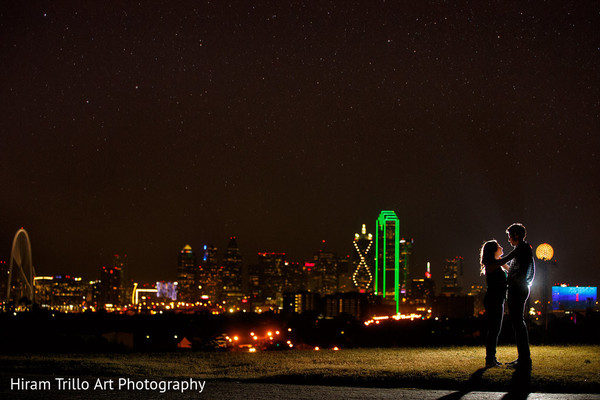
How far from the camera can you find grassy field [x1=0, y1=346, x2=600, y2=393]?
8969 millimetres

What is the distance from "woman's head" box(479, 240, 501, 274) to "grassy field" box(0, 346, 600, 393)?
161 centimetres

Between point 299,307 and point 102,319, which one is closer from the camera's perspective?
point 102,319

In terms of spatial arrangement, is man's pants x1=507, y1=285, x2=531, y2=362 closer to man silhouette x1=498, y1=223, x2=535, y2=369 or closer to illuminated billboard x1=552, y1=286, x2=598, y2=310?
man silhouette x1=498, y1=223, x2=535, y2=369

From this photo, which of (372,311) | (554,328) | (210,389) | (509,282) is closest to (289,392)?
(210,389)

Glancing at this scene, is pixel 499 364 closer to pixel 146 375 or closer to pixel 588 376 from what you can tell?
pixel 588 376

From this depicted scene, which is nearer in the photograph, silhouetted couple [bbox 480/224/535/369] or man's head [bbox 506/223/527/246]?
silhouetted couple [bbox 480/224/535/369]

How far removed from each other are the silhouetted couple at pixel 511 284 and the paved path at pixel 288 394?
5.67ft

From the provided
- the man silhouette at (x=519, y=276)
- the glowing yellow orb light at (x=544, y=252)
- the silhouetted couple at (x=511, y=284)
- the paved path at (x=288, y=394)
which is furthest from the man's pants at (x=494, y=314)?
the glowing yellow orb light at (x=544, y=252)

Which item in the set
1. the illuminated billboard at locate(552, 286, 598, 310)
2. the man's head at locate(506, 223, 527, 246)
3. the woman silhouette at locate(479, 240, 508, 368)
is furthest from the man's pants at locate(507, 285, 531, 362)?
the illuminated billboard at locate(552, 286, 598, 310)

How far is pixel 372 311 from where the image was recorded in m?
188

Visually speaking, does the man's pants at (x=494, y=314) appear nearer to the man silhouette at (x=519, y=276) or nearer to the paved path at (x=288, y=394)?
the man silhouette at (x=519, y=276)

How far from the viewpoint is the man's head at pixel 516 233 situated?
392 inches

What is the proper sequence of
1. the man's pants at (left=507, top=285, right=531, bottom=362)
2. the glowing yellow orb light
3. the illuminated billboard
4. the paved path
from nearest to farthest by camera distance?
the paved path, the man's pants at (left=507, top=285, right=531, bottom=362), the glowing yellow orb light, the illuminated billboard

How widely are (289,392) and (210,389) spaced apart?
1.01m
